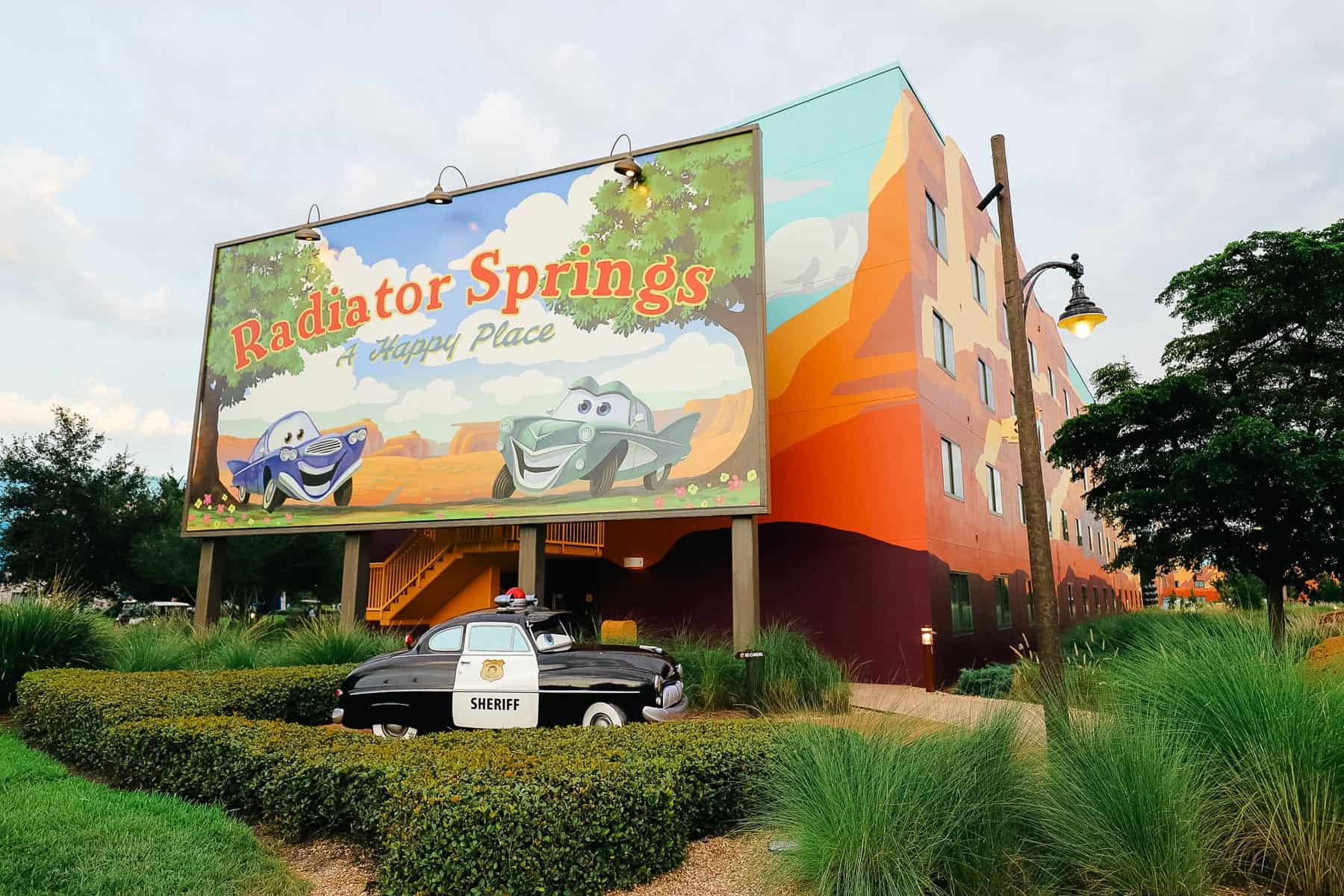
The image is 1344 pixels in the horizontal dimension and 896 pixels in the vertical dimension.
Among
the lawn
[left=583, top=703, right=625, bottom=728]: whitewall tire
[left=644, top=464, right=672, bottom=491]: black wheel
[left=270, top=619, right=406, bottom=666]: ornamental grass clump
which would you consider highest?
[left=644, top=464, right=672, bottom=491]: black wheel

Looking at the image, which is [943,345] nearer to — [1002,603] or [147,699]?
[1002,603]

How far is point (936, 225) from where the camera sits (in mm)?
19844

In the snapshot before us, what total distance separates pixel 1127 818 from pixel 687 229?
1297cm

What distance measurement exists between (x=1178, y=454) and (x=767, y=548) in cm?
830

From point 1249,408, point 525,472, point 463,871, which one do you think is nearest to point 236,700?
point 463,871

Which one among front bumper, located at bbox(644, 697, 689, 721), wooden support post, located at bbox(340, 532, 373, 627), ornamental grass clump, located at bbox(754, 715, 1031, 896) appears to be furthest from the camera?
wooden support post, located at bbox(340, 532, 373, 627)

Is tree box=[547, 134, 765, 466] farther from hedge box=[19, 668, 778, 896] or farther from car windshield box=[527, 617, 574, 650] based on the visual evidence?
hedge box=[19, 668, 778, 896]

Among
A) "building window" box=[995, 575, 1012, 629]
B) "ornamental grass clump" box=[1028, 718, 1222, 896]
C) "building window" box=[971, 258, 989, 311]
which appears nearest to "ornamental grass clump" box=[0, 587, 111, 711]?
"ornamental grass clump" box=[1028, 718, 1222, 896]

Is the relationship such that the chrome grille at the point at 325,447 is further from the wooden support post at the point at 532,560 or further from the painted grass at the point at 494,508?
the wooden support post at the point at 532,560

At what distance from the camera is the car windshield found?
365 inches

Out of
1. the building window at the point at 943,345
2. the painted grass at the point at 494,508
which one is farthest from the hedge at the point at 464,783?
the building window at the point at 943,345

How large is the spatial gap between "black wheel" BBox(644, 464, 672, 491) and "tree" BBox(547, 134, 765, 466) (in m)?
1.18

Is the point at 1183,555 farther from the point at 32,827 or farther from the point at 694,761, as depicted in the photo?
the point at 32,827

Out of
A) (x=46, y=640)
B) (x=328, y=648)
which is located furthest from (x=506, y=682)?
(x=46, y=640)
